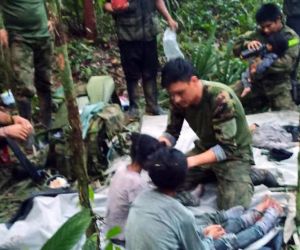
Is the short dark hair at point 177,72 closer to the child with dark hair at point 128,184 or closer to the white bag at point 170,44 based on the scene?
the child with dark hair at point 128,184

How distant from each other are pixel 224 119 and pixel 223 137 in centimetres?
13

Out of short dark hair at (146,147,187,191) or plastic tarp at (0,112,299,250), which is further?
plastic tarp at (0,112,299,250)

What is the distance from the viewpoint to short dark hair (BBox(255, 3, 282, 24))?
19.5ft

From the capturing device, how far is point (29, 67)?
576 centimetres

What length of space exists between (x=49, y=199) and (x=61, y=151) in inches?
25.6

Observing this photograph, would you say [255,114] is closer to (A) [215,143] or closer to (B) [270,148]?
(B) [270,148]

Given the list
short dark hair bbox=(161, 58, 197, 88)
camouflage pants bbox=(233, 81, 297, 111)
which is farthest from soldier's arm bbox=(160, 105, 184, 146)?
camouflage pants bbox=(233, 81, 297, 111)

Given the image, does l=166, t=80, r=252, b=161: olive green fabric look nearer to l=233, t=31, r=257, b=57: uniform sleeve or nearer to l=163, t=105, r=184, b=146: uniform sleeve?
l=163, t=105, r=184, b=146: uniform sleeve

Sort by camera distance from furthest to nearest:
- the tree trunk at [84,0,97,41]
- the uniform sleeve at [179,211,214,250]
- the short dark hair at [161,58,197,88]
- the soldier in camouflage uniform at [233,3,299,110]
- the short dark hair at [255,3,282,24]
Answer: the tree trunk at [84,0,97,41]
the soldier in camouflage uniform at [233,3,299,110]
the short dark hair at [255,3,282,24]
the short dark hair at [161,58,197,88]
the uniform sleeve at [179,211,214,250]

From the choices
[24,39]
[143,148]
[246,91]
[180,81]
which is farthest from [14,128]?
[246,91]

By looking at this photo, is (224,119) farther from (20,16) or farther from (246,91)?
(20,16)

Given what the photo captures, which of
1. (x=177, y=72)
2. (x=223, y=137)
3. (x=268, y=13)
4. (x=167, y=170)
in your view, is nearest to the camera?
(x=167, y=170)

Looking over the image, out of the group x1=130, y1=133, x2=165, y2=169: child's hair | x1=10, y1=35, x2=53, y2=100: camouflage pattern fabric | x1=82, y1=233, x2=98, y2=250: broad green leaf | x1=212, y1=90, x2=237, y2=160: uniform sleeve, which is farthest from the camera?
x1=10, y1=35, x2=53, y2=100: camouflage pattern fabric

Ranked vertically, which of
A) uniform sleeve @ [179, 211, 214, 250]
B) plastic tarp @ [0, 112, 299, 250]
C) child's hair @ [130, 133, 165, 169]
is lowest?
plastic tarp @ [0, 112, 299, 250]
